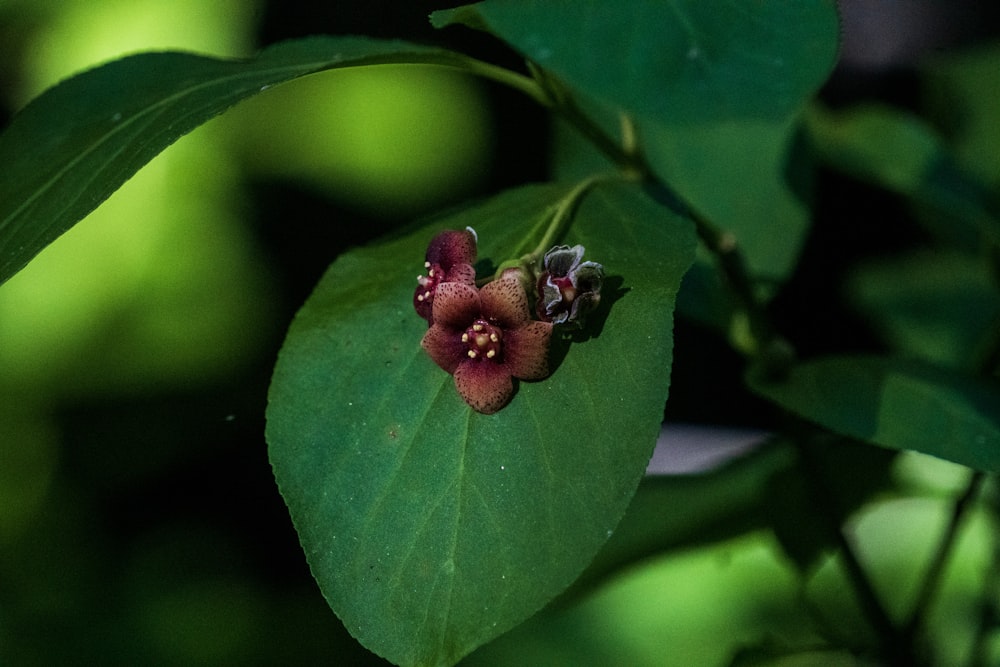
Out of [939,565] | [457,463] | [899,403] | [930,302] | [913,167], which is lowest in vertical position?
[930,302]

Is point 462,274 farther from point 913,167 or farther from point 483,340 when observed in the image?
point 913,167

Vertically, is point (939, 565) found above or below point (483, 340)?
below

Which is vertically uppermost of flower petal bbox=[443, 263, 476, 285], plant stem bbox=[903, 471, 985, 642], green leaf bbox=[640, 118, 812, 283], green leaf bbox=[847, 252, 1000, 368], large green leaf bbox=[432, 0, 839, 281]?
large green leaf bbox=[432, 0, 839, 281]

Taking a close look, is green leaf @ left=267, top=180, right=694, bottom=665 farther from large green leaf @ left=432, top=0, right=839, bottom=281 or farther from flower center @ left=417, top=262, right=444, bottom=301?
large green leaf @ left=432, top=0, right=839, bottom=281

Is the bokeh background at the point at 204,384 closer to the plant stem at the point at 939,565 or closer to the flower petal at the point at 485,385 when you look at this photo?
the plant stem at the point at 939,565

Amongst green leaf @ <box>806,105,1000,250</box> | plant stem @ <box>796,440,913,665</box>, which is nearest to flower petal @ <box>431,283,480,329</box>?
plant stem @ <box>796,440,913,665</box>

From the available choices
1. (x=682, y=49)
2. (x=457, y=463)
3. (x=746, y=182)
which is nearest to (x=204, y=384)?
(x=746, y=182)

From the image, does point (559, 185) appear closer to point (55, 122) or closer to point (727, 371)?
point (55, 122)
